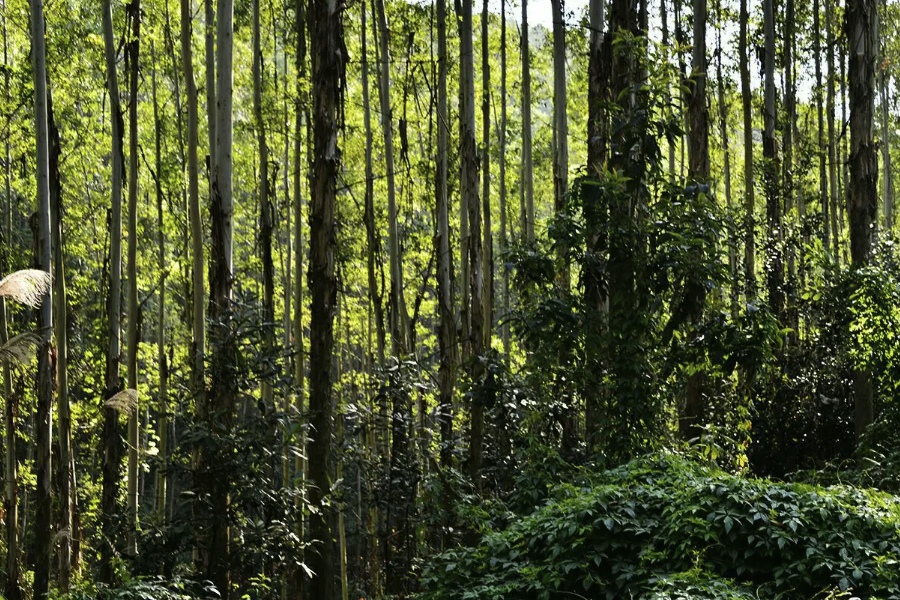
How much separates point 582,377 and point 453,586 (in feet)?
7.96

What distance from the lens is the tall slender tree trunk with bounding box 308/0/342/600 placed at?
7250mm

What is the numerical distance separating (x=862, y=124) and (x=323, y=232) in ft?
18.0

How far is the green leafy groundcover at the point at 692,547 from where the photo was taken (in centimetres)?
405

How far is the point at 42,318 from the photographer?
734cm

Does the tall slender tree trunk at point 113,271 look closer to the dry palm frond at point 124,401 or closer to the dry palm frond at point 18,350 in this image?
the dry palm frond at point 124,401

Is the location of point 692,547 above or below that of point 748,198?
below

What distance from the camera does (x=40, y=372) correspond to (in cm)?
767

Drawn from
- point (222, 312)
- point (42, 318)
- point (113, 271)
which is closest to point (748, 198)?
point (222, 312)

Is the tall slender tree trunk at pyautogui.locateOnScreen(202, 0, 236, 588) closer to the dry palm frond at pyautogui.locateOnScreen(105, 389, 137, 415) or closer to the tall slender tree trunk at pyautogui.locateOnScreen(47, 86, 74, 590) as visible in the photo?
the dry palm frond at pyautogui.locateOnScreen(105, 389, 137, 415)

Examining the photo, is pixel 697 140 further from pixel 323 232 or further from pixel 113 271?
pixel 113 271

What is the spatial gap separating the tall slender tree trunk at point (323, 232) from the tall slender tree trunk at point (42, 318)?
236cm

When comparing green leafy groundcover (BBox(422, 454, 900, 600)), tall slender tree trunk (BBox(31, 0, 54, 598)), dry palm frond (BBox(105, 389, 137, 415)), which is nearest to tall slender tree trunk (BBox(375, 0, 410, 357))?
dry palm frond (BBox(105, 389, 137, 415))

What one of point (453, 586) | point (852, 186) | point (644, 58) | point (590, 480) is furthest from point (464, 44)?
point (453, 586)

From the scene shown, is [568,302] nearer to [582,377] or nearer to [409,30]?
[582,377]
